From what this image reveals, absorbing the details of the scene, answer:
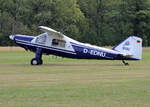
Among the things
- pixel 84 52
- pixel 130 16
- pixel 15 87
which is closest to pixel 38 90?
pixel 15 87

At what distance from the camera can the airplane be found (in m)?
23.7

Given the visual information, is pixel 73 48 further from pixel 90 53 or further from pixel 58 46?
pixel 90 53

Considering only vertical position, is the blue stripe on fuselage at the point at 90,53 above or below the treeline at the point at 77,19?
below

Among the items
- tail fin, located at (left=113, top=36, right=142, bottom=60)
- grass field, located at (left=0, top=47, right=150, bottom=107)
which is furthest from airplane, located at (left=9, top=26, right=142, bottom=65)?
grass field, located at (left=0, top=47, right=150, bottom=107)

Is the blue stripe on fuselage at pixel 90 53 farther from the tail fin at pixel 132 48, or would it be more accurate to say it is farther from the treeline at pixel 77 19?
the treeline at pixel 77 19

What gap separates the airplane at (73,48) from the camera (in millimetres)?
23688

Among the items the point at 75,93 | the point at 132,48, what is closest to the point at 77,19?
the point at 132,48

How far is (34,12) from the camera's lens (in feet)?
242

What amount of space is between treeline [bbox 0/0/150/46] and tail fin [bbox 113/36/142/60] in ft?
150

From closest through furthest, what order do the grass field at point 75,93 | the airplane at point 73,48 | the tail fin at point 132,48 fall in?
the grass field at point 75,93
the tail fin at point 132,48
the airplane at point 73,48

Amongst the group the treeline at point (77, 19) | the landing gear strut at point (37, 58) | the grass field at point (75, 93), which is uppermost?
the treeline at point (77, 19)

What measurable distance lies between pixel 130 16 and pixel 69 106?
65667 millimetres

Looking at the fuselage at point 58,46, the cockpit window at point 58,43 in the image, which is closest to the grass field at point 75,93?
the fuselage at point 58,46

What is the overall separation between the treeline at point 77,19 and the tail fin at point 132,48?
45.6m
